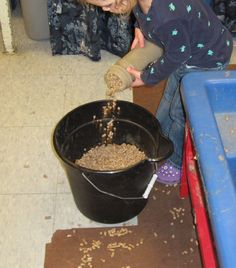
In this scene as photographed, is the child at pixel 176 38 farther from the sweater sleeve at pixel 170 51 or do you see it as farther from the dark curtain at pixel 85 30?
the dark curtain at pixel 85 30

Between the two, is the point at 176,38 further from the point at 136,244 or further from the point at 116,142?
the point at 136,244

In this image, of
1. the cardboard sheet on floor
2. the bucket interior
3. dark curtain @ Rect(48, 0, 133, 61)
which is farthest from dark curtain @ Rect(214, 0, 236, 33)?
the cardboard sheet on floor

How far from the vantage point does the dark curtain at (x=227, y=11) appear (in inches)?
81.6

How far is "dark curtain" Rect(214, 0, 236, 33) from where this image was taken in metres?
2.07

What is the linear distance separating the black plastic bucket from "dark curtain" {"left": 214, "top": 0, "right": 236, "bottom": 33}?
41.5 inches

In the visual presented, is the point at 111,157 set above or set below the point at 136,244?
above

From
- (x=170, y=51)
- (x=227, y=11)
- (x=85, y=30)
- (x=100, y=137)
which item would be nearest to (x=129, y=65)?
(x=170, y=51)

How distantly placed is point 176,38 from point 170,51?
0.17 ft

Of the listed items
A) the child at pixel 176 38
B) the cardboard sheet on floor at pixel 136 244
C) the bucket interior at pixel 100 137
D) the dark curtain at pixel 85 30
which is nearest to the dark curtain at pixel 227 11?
the dark curtain at pixel 85 30

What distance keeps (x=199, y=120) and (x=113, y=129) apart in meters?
0.69

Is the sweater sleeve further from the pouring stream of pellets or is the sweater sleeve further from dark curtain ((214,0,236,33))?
dark curtain ((214,0,236,33))

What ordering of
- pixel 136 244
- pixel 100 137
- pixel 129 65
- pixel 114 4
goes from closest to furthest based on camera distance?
1. pixel 114 4
2. pixel 129 65
3. pixel 136 244
4. pixel 100 137

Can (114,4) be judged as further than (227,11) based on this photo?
No

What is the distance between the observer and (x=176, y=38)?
1066 mm
